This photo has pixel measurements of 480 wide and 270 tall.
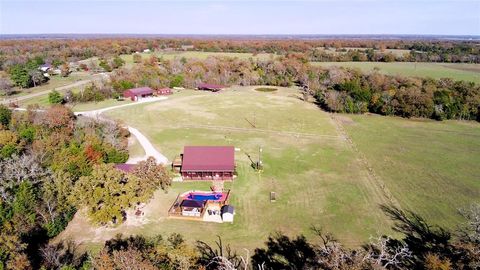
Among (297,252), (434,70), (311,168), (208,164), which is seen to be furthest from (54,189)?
(434,70)

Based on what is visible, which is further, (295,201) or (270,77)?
A: (270,77)

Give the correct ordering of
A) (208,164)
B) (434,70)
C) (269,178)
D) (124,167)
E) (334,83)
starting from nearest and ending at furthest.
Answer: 1. (124,167)
2. (208,164)
3. (269,178)
4. (334,83)
5. (434,70)

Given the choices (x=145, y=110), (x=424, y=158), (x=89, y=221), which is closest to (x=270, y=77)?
(x=145, y=110)

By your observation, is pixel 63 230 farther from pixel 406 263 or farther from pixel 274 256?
pixel 406 263

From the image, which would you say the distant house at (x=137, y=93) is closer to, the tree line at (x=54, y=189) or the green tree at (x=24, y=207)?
the tree line at (x=54, y=189)

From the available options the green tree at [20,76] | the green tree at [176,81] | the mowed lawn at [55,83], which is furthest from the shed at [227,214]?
the green tree at [20,76]

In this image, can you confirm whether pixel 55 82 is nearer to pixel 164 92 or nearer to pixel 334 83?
pixel 164 92

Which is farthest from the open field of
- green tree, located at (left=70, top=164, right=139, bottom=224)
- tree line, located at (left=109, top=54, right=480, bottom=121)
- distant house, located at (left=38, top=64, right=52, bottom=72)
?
distant house, located at (left=38, top=64, right=52, bottom=72)
